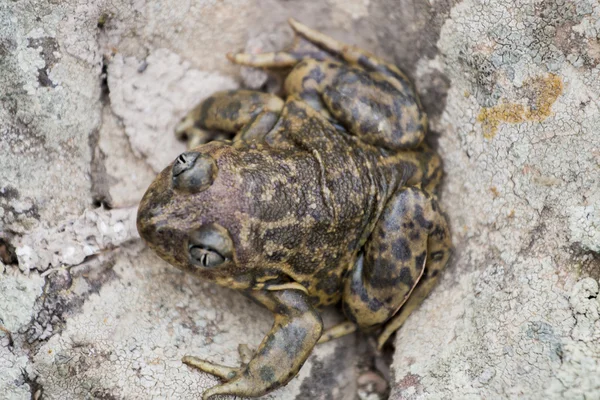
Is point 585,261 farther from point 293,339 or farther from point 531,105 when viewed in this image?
point 293,339

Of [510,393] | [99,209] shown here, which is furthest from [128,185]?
[510,393]

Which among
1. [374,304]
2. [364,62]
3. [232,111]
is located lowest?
[374,304]

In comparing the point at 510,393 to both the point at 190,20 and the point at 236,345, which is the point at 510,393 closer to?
the point at 236,345

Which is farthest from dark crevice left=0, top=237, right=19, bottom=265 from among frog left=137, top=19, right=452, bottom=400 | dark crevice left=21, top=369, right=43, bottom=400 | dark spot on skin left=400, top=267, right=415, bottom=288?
dark spot on skin left=400, top=267, right=415, bottom=288

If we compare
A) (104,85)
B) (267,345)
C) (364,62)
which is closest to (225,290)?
(267,345)

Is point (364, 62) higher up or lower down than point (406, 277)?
higher up

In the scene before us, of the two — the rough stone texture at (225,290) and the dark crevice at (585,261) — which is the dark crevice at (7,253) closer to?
the rough stone texture at (225,290)

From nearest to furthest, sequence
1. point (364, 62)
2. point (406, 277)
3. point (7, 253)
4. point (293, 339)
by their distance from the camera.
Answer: point (7, 253), point (293, 339), point (406, 277), point (364, 62)
